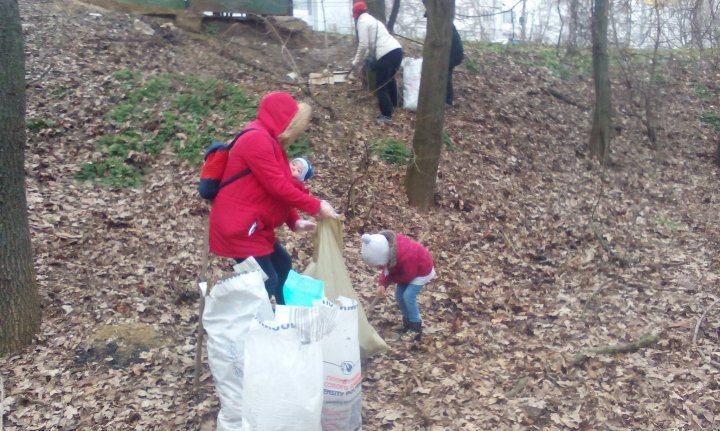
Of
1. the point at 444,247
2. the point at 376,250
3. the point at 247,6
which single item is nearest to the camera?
the point at 376,250

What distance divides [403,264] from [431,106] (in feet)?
10.2

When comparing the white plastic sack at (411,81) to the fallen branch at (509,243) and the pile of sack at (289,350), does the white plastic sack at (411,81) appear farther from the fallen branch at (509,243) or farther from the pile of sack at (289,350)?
the pile of sack at (289,350)

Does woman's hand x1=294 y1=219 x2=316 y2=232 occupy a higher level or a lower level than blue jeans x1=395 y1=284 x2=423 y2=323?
higher

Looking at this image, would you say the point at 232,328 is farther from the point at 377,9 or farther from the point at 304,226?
the point at 377,9

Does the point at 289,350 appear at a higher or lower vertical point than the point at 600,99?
lower

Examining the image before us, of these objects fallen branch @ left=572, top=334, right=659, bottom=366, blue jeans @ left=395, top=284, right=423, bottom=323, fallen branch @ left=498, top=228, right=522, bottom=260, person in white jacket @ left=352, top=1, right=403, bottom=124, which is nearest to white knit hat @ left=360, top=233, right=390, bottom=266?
blue jeans @ left=395, top=284, right=423, bottom=323

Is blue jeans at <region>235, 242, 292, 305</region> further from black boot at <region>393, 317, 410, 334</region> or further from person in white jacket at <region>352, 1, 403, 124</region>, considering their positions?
person in white jacket at <region>352, 1, 403, 124</region>

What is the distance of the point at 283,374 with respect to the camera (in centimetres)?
323

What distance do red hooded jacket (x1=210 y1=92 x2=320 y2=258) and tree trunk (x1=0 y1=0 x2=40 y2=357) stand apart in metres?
1.40

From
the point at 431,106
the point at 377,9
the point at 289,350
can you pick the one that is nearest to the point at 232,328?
the point at 289,350

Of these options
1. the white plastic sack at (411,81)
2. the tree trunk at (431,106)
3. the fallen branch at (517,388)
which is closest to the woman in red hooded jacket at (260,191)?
the fallen branch at (517,388)

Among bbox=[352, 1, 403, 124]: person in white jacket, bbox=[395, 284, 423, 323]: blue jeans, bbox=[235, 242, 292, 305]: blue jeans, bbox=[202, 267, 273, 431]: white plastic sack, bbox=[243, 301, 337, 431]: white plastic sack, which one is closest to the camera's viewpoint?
bbox=[243, 301, 337, 431]: white plastic sack

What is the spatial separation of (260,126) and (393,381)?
1897 mm

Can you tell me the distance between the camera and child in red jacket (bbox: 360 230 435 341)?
4.68m
